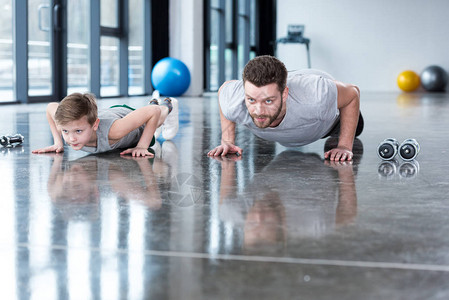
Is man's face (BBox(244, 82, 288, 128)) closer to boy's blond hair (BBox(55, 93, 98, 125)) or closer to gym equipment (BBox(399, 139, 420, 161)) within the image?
gym equipment (BBox(399, 139, 420, 161))

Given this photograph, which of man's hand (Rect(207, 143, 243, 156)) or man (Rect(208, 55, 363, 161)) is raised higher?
man (Rect(208, 55, 363, 161))

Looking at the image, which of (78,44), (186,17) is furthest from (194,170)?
(186,17)

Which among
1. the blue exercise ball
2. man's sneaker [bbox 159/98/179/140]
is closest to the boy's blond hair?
man's sneaker [bbox 159/98/179/140]

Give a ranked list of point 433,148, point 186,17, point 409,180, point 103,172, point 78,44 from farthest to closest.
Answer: point 186,17 < point 78,44 < point 433,148 < point 103,172 < point 409,180

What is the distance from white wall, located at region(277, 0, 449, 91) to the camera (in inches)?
531

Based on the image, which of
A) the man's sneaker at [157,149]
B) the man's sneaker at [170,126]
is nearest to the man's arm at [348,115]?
the man's sneaker at [157,149]

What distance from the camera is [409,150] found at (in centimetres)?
277

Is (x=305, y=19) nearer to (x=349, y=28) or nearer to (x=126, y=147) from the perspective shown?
Answer: (x=349, y=28)

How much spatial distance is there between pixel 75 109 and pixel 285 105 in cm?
95

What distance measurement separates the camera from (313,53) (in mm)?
14172

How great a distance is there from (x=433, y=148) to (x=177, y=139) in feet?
4.86

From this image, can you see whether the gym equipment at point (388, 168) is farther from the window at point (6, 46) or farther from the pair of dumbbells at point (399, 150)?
the window at point (6, 46)

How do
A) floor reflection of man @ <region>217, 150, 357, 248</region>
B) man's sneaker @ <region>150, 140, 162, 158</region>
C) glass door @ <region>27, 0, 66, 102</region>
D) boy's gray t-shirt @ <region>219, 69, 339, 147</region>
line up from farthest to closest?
glass door @ <region>27, 0, 66, 102</region> → man's sneaker @ <region>150, 140, 162, 158</region> → boy's gray t-shirt @ <region>219, 69, 339, 147</region> → floor reflection of man @ <region>217, 150, 357, 248</region>

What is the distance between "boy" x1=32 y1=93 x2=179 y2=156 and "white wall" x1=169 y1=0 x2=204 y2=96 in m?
7.01
